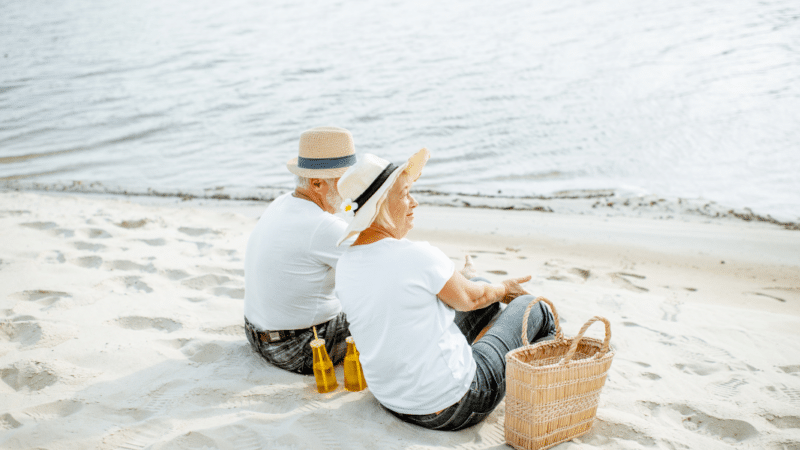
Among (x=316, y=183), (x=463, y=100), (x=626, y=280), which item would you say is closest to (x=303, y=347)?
(x=316, y=183)

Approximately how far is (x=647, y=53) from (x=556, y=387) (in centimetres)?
1550

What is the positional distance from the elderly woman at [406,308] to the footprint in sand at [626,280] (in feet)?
8.92

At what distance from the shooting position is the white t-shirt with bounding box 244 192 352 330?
9.84 feet

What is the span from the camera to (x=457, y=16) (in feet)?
79.6

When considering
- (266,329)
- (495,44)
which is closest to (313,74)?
(495,44)

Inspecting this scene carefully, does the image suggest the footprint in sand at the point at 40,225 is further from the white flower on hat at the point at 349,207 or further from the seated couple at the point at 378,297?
the white flower on hat at the point at 349,207

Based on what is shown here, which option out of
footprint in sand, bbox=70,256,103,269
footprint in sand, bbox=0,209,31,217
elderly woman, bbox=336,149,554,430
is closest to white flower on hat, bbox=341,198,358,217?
elderly woman, bbox=336,149,554,430

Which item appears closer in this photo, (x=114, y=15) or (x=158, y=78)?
(x=158, y=78)

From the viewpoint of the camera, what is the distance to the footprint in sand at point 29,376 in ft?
10.0

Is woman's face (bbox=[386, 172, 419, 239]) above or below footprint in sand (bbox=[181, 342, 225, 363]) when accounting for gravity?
above

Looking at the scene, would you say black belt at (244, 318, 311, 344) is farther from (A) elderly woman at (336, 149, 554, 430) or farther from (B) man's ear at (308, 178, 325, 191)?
(B) man's ear at (308, 178, 325, 191)

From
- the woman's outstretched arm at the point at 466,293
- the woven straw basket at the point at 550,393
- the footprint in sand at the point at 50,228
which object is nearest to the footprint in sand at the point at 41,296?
the footprint in sand at the point at 50,228

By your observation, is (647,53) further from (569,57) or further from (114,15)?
(114,15)

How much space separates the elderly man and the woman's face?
0.57 m
